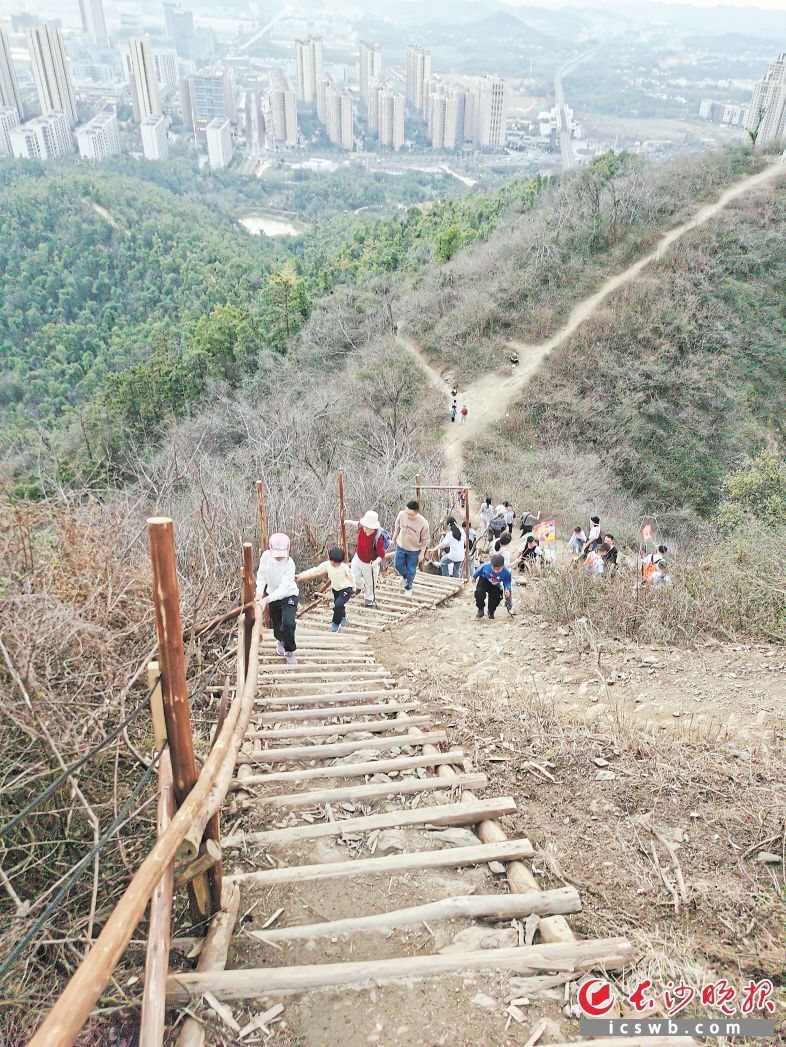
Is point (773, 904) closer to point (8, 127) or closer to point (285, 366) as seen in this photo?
point (285, 366)

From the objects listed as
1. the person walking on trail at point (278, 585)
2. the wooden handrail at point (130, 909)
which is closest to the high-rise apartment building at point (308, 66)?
the person walking on trail at point (278, 585)

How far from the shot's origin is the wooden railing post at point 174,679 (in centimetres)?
235

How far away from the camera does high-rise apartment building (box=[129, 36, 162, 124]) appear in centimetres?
9975

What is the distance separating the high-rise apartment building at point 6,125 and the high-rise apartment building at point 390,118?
5544cm

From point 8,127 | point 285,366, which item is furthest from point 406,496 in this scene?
point 8,127

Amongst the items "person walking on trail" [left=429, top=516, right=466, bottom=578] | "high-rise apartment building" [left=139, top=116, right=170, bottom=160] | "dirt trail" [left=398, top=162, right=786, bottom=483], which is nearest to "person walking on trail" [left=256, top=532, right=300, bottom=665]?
"person walking on trail" [left=429, top=516, right=466, bottom=578]

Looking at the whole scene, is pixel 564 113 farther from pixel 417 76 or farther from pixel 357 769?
pixel 357 769

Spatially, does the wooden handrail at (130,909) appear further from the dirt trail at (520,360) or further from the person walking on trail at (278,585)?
the dirt trail at (520,360)

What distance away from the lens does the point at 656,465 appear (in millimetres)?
21812

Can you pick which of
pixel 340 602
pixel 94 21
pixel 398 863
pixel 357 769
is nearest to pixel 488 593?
pixel 340 602

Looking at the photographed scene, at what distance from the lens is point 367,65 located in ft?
389

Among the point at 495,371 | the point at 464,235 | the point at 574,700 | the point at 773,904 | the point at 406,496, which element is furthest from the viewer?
the point at 464,235

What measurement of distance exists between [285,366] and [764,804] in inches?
1075

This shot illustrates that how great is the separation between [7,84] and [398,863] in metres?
121
